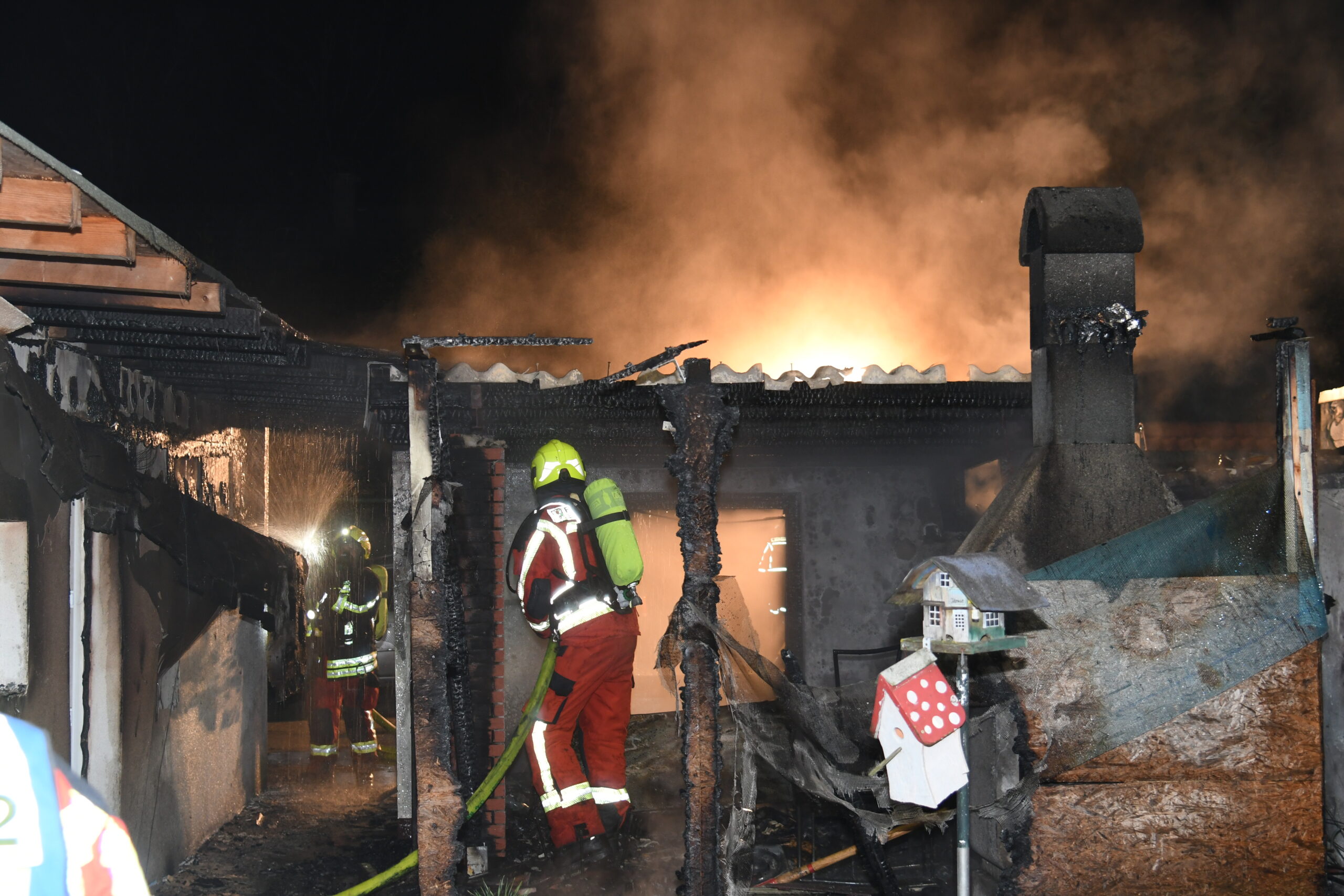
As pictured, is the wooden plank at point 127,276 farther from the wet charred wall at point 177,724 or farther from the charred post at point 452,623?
the wet charred wall at point 177,724

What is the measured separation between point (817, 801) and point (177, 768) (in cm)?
453

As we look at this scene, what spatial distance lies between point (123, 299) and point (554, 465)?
109 inches

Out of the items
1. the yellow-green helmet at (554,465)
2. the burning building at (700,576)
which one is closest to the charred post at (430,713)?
the burning building at (700,576)

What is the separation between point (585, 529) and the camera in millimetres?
6145

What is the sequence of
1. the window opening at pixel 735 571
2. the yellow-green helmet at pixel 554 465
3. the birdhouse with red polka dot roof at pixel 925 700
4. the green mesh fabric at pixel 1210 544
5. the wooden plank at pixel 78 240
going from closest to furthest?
the birdhouse with red polka dot roof at pixel 925 700 → the wooden plank at pixel 78 240 → the green mesh fabric at pixel 1210 544 → the yellow-green helmet at pixel 554 465 → the window opening at pixel 735 571

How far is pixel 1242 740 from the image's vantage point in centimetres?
427

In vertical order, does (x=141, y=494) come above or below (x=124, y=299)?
below

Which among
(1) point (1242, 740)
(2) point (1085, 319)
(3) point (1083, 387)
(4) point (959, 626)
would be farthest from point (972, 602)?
(2) point (1085, 319)

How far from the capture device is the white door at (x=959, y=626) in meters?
3.53

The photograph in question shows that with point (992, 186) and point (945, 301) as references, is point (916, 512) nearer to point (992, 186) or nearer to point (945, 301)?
point (945, 301)

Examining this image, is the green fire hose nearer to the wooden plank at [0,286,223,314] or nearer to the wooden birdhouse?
the wooden birdhouse

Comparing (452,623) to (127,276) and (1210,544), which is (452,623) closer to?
(127,276)

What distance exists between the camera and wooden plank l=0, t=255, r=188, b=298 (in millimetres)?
4062

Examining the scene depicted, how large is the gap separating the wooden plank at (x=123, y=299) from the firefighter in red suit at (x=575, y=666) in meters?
2.49
